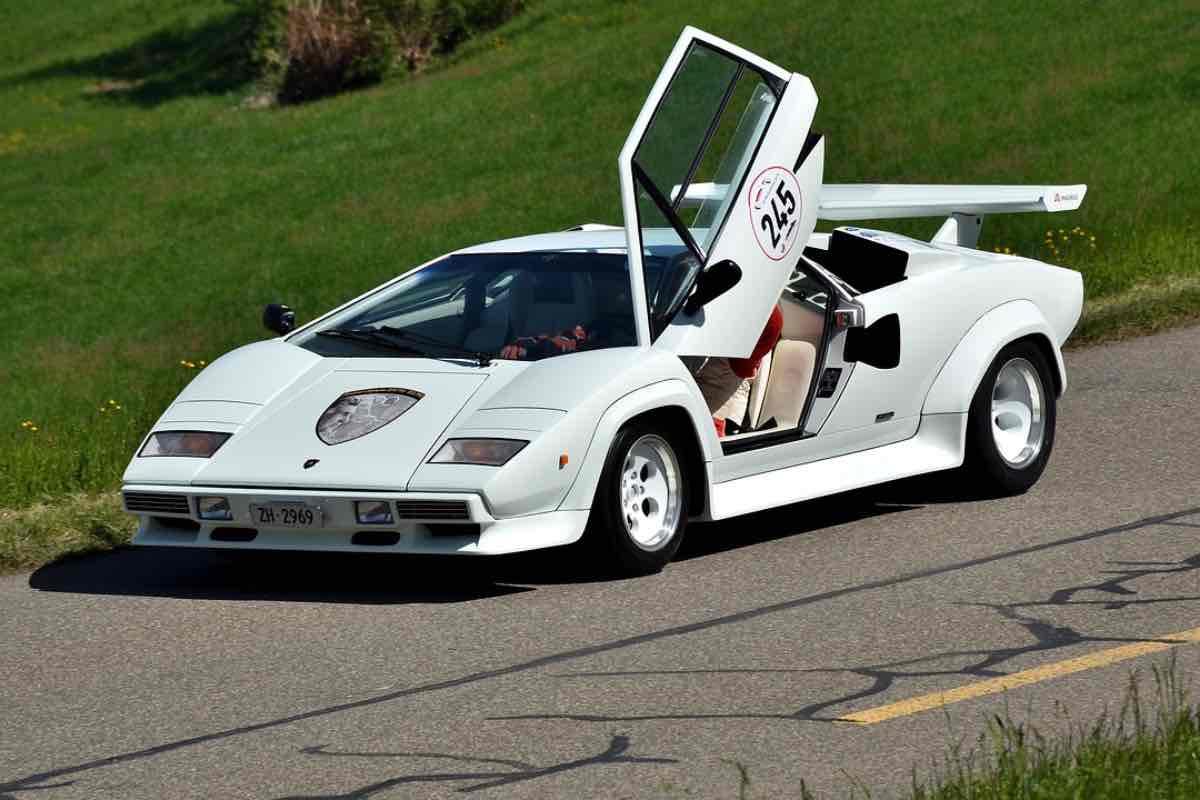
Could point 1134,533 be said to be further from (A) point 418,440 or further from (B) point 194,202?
(B) point 194,202

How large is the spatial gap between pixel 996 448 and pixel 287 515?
3474 millimetres

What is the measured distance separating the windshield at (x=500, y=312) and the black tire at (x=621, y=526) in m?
0.47

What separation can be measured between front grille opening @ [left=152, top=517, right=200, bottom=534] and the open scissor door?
1949 millimetres

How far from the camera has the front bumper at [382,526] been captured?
7539mm

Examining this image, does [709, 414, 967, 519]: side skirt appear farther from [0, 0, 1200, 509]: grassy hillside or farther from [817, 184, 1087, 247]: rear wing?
[0, 0, 1200, 509]: grassy hillside

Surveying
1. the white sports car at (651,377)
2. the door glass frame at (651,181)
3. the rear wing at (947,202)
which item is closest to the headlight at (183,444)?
the white sports car at (651,377)

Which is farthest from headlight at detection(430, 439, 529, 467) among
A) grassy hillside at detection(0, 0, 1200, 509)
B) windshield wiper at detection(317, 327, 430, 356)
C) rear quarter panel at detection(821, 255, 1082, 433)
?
grassy hillside at detection(0, 0, 1200, 509)

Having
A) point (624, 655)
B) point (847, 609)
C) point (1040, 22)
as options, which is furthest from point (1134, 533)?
point (1040, 22)

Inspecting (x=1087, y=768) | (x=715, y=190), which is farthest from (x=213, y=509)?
(x=1087, y=768)

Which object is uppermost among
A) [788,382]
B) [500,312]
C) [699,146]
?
[699,146]

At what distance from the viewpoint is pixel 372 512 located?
7.64 meters

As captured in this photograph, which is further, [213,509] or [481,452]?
[213,509]

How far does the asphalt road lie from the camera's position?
550 cm

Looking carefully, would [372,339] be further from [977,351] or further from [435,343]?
[977,351]
